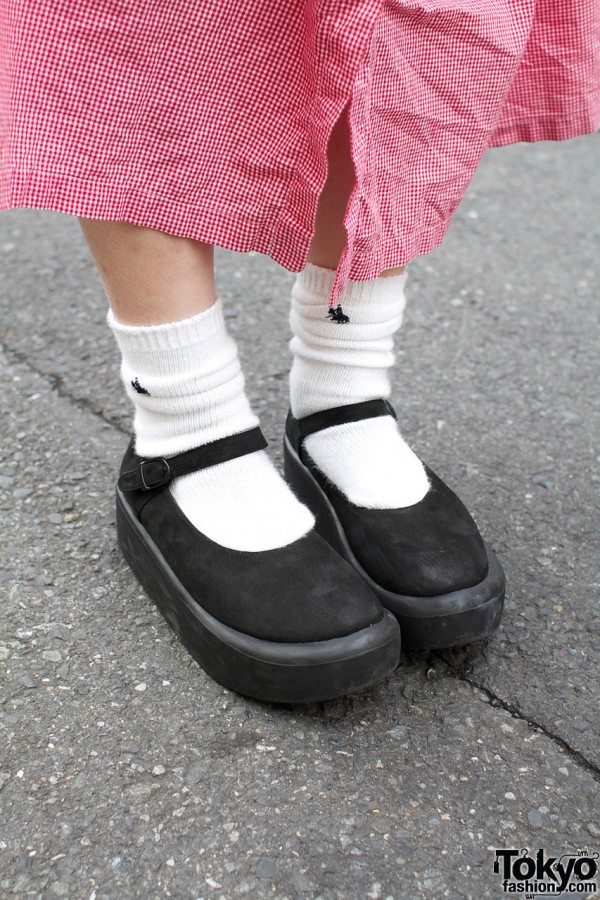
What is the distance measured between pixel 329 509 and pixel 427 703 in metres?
0.23

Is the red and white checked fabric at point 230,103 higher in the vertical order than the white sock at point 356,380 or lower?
higher

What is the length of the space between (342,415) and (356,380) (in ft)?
0.14

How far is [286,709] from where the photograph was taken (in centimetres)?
86

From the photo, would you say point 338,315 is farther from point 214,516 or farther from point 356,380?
point 214,516

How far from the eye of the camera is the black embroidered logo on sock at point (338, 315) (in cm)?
95

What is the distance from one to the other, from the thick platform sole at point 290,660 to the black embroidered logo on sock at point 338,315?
32 cm

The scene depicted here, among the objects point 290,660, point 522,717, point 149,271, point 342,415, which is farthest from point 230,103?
point 522,717

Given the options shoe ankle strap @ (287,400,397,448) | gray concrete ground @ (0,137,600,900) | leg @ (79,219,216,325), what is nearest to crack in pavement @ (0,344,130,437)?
gray concrete ground @ (0,137,600,900)

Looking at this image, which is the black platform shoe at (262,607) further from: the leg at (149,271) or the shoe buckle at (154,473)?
the leg at (149,271)

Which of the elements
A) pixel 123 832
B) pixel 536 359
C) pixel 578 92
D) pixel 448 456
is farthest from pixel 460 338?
pixel 123 832

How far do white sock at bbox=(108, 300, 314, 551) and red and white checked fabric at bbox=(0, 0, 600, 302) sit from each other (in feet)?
0.35

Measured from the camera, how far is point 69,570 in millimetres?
1034

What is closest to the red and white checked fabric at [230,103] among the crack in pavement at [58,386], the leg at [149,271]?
the leg at [149,271]

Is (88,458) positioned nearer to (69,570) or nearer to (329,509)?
(69,570)
